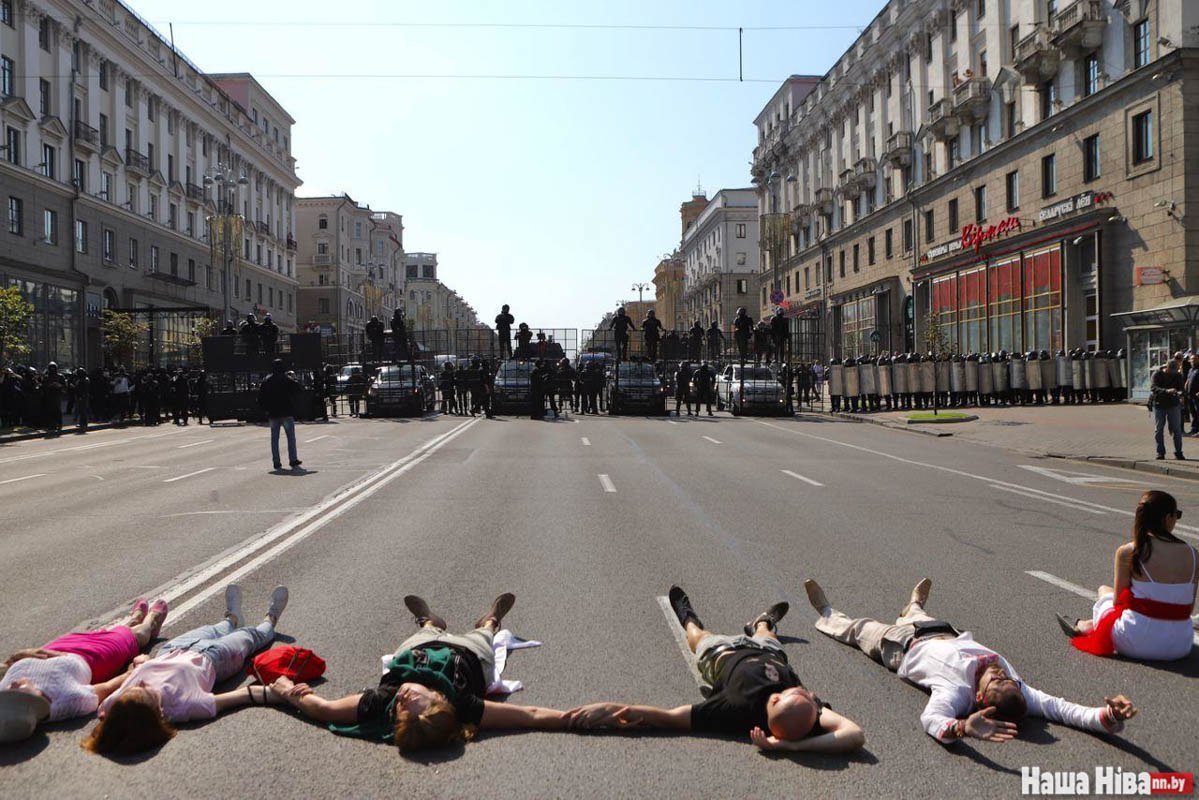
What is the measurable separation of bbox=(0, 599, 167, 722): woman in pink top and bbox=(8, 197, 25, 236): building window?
39692 mm

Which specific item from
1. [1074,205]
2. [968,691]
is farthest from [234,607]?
[1074,205]

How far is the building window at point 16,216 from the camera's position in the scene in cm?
3878

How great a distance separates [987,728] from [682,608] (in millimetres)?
2185

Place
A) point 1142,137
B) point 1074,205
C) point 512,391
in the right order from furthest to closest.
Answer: point 512,391 < point 1074,205 < point 1142,137

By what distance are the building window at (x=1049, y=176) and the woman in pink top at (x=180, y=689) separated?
37.6 meters

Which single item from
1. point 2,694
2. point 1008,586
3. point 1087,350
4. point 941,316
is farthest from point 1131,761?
point 941,316

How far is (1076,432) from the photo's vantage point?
2338 centimetres

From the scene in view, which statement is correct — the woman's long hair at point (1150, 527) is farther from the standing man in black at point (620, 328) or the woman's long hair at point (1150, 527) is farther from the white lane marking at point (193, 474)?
the standing man in black at point (620, 328)

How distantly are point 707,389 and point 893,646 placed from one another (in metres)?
31.0

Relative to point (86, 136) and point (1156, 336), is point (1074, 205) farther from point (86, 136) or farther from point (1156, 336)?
point (86, 136)

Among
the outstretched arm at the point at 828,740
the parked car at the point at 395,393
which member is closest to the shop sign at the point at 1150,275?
the parked car at the point at 395,393

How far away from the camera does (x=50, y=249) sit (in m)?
41.8

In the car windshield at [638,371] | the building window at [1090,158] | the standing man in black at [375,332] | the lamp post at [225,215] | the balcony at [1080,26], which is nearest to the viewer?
the balcony at [1080,26]

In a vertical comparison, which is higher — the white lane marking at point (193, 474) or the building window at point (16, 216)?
the building window at point (16, 216)
